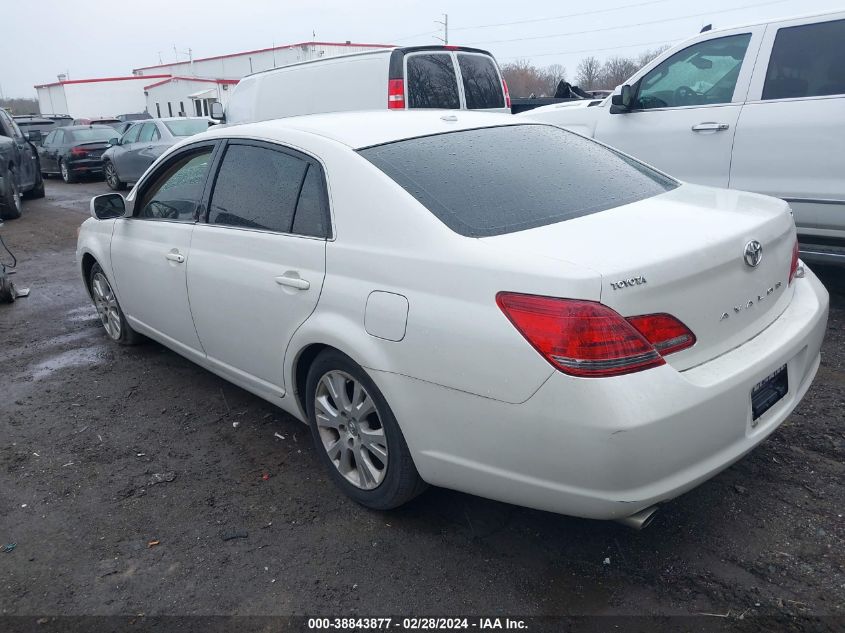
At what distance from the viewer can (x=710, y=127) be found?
5.50 meters

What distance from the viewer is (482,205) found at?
2.78 m

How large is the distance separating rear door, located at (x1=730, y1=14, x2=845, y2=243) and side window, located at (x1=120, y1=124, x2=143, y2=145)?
13606 mm

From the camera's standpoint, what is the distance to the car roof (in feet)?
10.5

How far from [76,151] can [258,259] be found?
17.1 m

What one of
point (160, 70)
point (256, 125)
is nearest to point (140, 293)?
point (256, 125)

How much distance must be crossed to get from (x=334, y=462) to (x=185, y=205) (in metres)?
1.85

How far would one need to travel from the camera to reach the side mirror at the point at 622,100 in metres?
6.07

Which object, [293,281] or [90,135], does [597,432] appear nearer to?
[293,281]

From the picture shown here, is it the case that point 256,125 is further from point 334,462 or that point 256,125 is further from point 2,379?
point 2,379

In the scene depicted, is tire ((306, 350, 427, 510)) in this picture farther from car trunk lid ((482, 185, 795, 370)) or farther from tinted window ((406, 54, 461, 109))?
tinted window ((406, 54, 461, 109))

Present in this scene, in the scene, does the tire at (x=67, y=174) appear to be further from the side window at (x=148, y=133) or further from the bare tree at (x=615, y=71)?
the bare tree at (x=615, y=71)

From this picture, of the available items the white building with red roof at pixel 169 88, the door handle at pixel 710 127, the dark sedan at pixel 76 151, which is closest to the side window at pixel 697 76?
the door handle at pixel 710 127

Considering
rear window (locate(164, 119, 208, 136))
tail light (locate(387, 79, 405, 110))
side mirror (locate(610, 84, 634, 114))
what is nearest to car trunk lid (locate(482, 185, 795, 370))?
side mirror (locate(610, 84, 634, 114))

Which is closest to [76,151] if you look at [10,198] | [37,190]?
[37,190]
